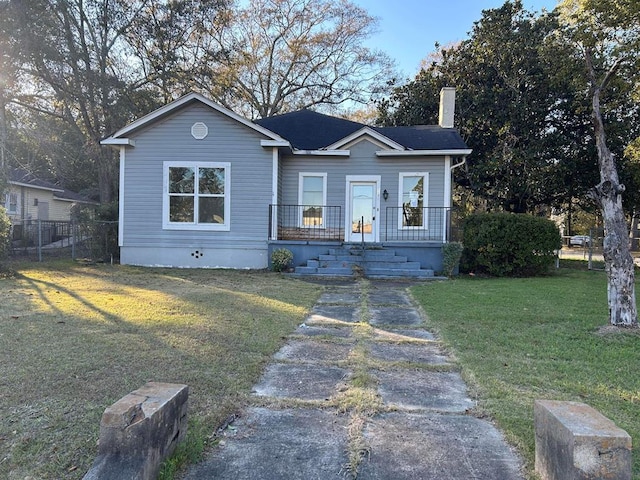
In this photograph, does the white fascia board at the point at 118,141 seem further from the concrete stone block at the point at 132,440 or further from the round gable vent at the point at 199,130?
the concrete stone block at the point at 132,440

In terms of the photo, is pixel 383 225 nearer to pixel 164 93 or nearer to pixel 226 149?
Answer: pixel 226 149

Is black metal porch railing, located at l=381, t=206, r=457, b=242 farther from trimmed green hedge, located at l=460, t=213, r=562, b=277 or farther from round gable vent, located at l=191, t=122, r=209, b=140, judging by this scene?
round gable vent, located at l=191, t=122, r=209, b=140

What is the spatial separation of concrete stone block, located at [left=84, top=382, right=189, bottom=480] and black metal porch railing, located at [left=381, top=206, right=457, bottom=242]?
10.9 m

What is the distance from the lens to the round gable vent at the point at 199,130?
11.5 m

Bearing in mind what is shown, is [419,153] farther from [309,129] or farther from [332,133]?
[309,129]

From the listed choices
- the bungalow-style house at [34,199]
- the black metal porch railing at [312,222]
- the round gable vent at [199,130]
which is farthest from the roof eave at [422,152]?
the bungalow-style house at [34,199]

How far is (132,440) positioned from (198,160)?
1049cm

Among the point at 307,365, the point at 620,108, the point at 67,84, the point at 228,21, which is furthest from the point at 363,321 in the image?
the point at 228,21

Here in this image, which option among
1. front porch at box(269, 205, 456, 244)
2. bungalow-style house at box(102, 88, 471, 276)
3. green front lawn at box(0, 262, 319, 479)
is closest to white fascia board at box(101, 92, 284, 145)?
bungalow-style house at box(102, 88, 471, 276)

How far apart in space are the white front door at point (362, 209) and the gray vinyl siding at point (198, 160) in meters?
2.63

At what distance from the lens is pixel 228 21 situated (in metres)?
21.6

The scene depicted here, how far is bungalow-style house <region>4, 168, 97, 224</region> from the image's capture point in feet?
65.9

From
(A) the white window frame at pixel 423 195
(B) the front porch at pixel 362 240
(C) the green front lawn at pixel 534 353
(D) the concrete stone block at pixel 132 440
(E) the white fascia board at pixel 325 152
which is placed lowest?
(C) the green front lawn at pixel 534 353

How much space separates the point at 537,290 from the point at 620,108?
1098 centimetres
